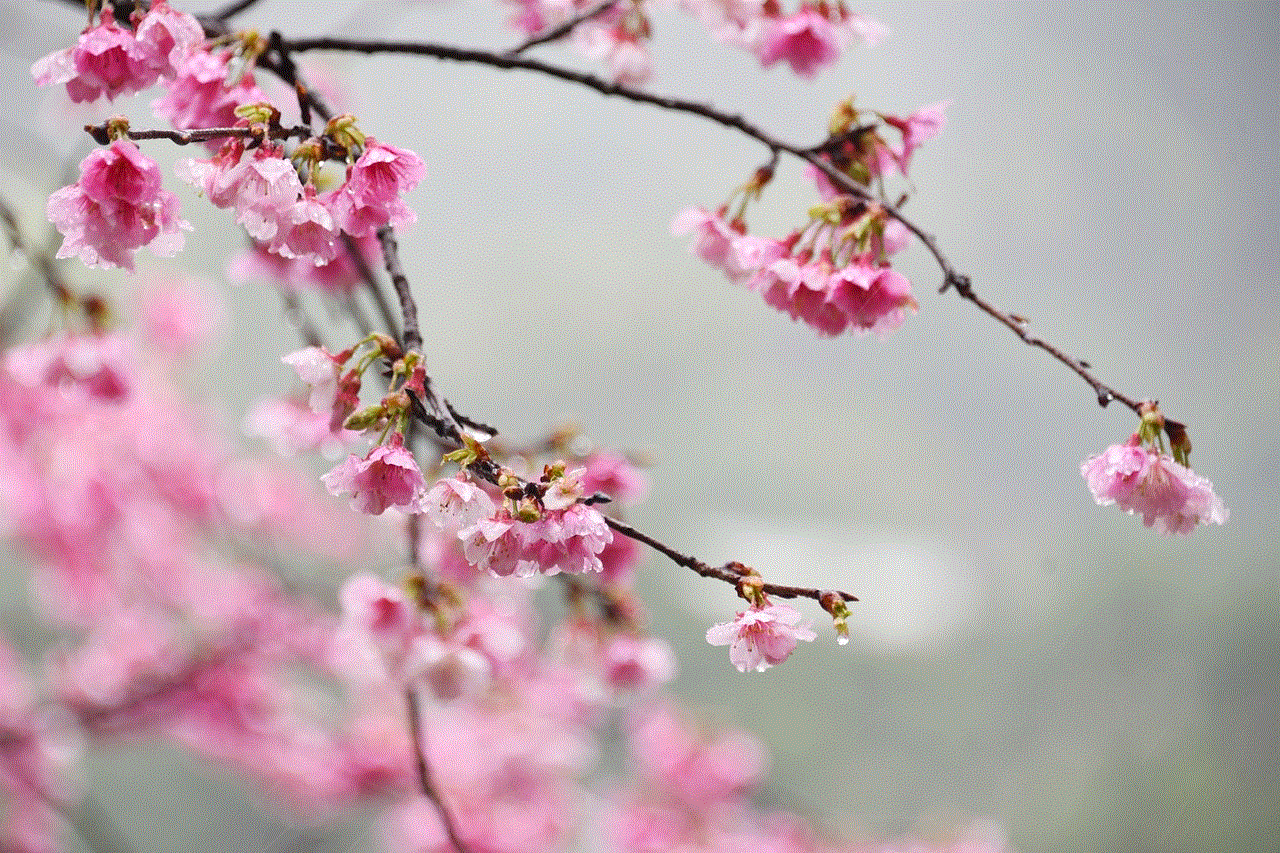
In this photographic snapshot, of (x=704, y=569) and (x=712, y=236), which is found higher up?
(x=712, y=236)

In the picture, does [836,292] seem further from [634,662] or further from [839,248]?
[634,662]

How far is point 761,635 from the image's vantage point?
1.34 feet

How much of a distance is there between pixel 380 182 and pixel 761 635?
27 cm

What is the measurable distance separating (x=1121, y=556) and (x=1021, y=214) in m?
0.94

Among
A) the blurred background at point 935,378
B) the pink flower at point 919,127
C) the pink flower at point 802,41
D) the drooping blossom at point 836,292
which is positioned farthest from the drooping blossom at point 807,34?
the blurred background at point 935,378

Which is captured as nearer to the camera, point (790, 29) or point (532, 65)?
point (532, 65)

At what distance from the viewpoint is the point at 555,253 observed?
2850 mm

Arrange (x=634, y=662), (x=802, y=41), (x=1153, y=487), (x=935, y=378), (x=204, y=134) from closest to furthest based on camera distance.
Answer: (x=204, y=134) < (x=1153, y=487) < (x=802, y=41) < (x=634, y=662) < (x=935, y=378)

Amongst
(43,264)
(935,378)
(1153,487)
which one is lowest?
(1153,487)

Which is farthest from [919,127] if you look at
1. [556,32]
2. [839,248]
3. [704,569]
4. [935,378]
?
[935,378]

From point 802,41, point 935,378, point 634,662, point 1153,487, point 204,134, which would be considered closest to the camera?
point 204,134

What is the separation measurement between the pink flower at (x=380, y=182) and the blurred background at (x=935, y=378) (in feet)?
5.53

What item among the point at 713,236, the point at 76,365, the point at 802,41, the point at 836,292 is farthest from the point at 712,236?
the point at 76,365

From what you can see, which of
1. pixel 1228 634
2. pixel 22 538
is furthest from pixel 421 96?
pixel 1228 634
